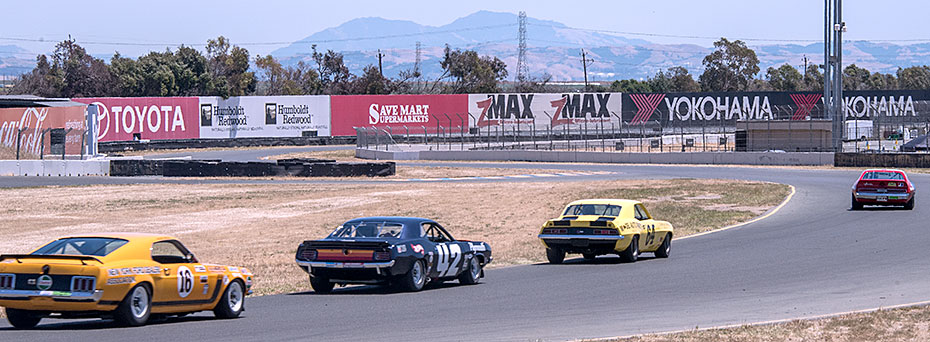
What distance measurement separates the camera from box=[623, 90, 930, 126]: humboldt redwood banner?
300ft

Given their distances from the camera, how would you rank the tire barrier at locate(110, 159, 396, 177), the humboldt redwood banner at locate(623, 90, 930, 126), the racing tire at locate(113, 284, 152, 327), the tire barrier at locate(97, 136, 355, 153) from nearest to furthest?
the racing tire at locate(113, 284, 152, 327) → the tire barrier at locate(110, 159, 396, 177) → the tire barrier at locate(97, 136, 355, 153) → the humboldt redwood banner at locate(623, 90, 930, 126)

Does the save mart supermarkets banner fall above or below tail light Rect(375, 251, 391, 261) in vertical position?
above

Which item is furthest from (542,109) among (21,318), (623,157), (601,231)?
(21,318)

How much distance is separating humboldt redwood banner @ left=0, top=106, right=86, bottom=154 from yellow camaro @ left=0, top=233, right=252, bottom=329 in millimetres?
41558

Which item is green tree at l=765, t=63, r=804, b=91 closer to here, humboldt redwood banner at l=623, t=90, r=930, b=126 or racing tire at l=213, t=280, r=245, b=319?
humboldt redwood banner at l=623, t=90, r=930, b=126

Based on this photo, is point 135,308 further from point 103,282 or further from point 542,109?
point 542,109

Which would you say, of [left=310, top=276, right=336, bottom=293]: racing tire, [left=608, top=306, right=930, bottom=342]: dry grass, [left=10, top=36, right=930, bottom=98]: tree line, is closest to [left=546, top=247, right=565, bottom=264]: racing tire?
[left=310, top=276, right=336, bottom=293]: racing tire

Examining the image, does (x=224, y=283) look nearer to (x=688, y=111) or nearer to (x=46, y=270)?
(x=46, y=270)

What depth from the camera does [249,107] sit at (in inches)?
3137

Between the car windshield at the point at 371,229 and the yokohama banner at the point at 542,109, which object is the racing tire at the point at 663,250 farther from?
the yokohama banner at the point at 542,109

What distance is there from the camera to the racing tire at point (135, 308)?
11.1 metres

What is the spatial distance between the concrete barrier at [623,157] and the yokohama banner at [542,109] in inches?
699

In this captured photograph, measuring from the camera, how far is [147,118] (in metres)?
74.4

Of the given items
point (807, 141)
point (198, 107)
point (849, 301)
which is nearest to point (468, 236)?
point (849, 301)
